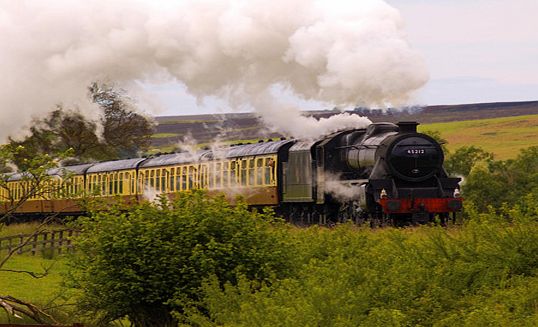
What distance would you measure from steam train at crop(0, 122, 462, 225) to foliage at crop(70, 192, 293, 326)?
313 inches

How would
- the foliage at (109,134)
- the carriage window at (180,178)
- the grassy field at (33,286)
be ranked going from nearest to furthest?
the grassy field at (33,286) → the carriage window at (180,178) → the foliage at (109,134)

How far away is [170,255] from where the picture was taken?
17938mm

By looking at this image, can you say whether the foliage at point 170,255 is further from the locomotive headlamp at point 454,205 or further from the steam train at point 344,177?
the locomotive headlamp at point 454,205

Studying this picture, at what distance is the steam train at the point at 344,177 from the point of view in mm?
29641

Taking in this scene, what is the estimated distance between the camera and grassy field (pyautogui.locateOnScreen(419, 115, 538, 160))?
367 feet

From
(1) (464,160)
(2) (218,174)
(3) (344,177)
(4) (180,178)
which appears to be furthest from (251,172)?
(1) (464,160)

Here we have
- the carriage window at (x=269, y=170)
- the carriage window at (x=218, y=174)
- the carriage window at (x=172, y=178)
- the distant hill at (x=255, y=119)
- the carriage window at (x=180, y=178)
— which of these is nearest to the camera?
the carriage window at (x=269, y=170)

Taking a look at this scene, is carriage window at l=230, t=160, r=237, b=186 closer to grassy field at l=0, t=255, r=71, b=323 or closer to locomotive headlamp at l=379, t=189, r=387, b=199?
grassy field at l=0, t=255, r=71, b=323

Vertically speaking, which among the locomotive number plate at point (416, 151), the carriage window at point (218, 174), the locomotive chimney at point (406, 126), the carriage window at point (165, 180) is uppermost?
the locomotive chimney at point (406, 126)

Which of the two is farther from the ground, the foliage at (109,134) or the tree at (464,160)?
the foliage at (109,134)

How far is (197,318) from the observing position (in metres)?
15.4

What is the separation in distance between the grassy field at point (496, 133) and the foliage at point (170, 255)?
8404 centimetres

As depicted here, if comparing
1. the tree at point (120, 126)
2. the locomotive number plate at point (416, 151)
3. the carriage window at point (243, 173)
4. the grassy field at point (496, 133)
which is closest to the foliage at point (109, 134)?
the tree at point (120, 126)

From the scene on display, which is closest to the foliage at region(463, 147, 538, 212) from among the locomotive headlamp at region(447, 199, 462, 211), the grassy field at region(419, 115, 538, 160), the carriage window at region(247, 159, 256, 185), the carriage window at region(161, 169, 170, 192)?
the carriage window at region(161, 169, 170, 192)
